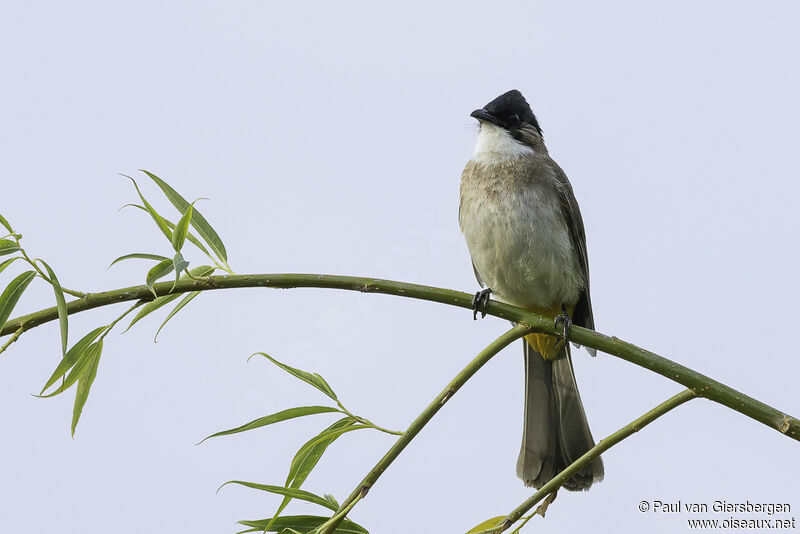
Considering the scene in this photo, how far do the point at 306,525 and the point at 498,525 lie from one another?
0.41 m

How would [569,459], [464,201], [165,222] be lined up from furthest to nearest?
[464,201], [569,459], [165,222]

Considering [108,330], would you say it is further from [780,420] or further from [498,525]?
[780,420]

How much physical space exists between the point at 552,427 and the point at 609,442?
4.99ft

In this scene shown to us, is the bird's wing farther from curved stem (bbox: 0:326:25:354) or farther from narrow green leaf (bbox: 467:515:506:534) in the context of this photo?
curved stem (bbox: 0:326:25:354)

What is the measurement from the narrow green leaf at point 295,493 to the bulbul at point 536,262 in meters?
1.29

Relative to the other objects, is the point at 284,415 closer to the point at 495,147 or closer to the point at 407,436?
the point at 407,436

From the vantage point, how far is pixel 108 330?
1.82 metres

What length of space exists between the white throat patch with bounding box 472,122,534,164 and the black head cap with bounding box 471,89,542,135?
39 millimetres

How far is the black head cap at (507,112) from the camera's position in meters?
3.77

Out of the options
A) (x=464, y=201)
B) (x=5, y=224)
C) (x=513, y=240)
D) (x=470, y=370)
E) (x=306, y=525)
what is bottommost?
(x=306, y=525)

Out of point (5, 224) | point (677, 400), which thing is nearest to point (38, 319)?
point (5, 224)

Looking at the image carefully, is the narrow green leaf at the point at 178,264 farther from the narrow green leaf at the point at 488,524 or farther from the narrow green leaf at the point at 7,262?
the narrow green leaf at the point at 488,524

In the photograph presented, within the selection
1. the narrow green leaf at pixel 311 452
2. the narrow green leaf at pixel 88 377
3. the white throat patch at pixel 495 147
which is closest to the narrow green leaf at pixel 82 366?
the narrow green leaf at pixel 88 377

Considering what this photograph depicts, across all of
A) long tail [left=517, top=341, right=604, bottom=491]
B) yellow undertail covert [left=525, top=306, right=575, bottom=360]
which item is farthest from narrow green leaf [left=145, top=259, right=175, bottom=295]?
yellow undertail covert [left=525, top=306, right=575, bottom=360]
